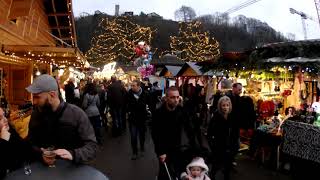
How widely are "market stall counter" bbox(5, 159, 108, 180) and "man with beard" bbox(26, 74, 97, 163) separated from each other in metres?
0.26

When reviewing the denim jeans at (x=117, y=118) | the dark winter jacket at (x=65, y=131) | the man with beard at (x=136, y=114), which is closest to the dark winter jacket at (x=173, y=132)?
the dark winter jacket at (x=65, y=131)

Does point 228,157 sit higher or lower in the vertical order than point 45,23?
lower

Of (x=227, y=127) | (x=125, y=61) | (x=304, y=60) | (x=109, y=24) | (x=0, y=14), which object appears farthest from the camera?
(x=125, y=61)

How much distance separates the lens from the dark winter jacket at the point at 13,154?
2.96 m

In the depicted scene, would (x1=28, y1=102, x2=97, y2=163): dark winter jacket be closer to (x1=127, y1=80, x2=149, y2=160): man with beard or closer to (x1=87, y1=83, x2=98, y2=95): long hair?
(x1=127, y1=80, x2=149, y2=160): man with beard

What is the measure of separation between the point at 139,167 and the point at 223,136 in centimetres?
261

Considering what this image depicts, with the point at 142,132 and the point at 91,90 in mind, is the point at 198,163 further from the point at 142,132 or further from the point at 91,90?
the point at 91,90

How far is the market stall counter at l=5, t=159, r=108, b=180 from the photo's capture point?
2.83 meters

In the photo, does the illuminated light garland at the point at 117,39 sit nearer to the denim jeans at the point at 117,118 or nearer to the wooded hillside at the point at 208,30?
the wooded hillside at the point at 208,30

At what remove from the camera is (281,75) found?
12.3 m

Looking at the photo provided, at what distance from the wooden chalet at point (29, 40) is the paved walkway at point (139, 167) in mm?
3443

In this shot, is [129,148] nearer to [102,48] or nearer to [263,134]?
[263,134]

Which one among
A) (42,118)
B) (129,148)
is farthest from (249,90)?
(42,118)

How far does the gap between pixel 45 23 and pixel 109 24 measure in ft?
67.7
